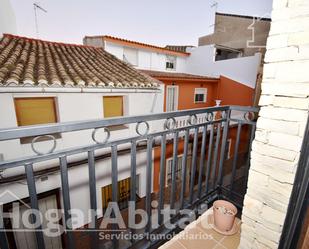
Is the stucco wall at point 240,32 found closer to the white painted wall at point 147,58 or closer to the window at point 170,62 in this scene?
the window at point 170,62

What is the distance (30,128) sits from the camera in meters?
0.64

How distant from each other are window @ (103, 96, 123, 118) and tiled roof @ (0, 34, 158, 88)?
54cm

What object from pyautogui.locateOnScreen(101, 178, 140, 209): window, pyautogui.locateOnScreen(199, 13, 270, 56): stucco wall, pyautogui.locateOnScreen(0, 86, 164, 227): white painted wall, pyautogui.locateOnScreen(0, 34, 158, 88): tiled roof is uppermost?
pyautogui.locateOnScreen(199, 13, 270, 56): stucco wall

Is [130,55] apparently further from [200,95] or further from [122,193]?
[122,193]

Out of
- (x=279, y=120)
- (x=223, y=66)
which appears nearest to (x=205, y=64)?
(x=223, y=66)

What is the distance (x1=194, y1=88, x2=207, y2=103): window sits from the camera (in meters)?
8.96

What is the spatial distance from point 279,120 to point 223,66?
9.42 metres

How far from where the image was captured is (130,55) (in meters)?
8.34

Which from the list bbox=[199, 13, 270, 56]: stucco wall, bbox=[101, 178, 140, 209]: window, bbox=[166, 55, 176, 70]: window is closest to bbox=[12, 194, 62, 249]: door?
bbox=[101, 178, 140, 209]: window

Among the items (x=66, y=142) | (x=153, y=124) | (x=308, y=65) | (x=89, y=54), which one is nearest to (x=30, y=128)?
(x=308, y=65)

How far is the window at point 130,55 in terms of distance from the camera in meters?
8.11

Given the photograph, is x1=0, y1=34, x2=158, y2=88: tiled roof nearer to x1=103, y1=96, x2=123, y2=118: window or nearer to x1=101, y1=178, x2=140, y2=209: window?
x1=103, y1=96, x2=123, y2=118: window

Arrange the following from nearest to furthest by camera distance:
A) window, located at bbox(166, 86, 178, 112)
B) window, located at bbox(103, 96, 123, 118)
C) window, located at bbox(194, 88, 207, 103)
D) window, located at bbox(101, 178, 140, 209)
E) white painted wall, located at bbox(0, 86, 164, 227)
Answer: white painted wall, located at bbox(0, 86, 164, 227) → window, located at bbox(103, 96, 123, 118) → window, located at bbox(101, 178, 140, 209) → window, located at bbox(166, 86, 178, 112) → window, located at bbox(194, 88, 207, 103)

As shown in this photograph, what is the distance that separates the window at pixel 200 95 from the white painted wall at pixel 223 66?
4.46ft
